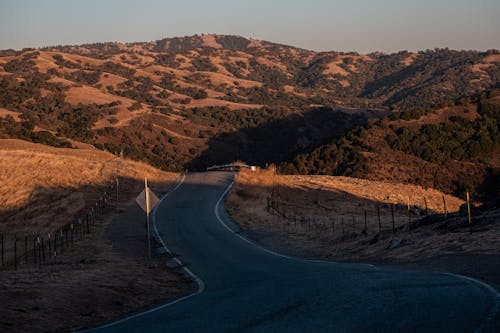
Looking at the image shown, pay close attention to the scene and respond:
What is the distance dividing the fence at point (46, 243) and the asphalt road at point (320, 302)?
689 cm

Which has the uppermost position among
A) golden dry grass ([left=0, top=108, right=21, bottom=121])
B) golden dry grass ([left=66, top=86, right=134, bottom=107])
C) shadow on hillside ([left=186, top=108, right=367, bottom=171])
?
golden dry grass ([left=66, top=86, right=134, bottom=107])

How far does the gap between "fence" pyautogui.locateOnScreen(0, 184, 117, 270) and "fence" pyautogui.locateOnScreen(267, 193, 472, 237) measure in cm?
891

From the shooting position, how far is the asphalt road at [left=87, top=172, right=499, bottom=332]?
8.67 meters

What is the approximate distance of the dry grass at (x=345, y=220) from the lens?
17.6 m

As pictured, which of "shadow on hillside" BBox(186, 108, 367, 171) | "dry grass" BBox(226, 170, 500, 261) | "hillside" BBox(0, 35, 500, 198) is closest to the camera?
"dry grass" BBox(226, 170, 500, 261)

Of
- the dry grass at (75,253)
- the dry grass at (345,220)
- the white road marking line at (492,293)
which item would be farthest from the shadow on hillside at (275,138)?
the white road marking line at (492,293)

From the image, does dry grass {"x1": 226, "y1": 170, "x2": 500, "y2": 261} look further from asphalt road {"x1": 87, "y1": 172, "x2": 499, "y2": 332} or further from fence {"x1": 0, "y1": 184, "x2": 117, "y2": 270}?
fence {"x1": 0, "y1": 184, "x2": 117, "y2": 270}

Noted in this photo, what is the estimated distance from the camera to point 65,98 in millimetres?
121000

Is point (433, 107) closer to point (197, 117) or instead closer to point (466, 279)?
point (197, 117)

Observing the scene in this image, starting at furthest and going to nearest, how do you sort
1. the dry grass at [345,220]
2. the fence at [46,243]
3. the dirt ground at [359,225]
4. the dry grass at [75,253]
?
1. the fence at [46,243]
2. the dry grass at [345,220]
3. the dirt ground at [359,225]
4. the dry grass at [75,253]

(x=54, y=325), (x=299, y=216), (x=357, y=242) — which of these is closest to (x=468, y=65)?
(x=299, y=216)

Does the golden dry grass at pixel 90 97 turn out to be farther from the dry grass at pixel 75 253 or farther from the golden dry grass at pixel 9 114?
the dry grass at pixel 75 253

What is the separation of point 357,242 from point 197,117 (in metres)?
100

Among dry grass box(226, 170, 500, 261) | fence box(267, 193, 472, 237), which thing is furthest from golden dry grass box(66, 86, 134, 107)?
fence box(267, 193, 472, 237)
